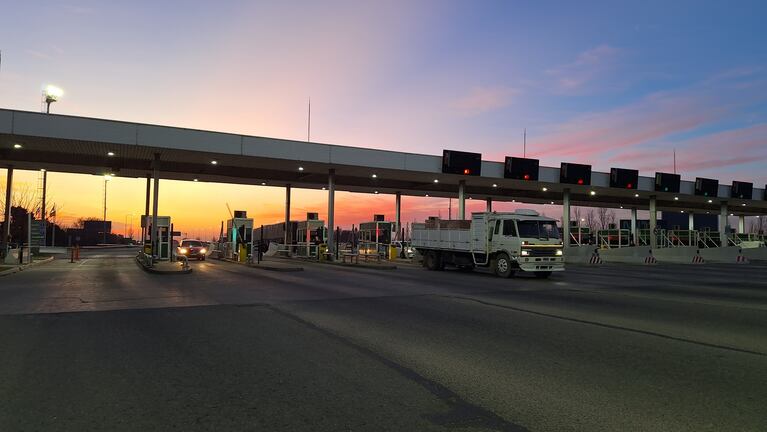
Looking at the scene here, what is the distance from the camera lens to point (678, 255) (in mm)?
42406

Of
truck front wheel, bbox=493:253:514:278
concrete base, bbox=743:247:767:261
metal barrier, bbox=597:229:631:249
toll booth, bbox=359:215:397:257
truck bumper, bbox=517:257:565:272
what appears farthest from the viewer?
metal barrier, bbox=597:229:631:249

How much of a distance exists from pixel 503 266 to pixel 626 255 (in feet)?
79.7

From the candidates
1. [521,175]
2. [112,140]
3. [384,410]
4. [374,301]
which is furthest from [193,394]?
[521,175]

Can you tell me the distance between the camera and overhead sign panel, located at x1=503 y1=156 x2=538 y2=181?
37625mm

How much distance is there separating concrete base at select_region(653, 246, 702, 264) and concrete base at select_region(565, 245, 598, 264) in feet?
29.9

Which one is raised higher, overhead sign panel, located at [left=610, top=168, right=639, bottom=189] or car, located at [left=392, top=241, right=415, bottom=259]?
overhead sign panel, located at [left=610, top=168, right=639, bottom=189]

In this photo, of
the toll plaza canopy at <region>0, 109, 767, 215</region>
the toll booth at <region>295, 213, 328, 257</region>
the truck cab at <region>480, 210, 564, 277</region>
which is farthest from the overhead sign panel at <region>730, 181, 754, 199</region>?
the toll booth at <region>295, 213, 328, 257</region>

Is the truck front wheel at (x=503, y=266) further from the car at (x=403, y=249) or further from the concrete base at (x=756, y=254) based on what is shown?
the concrete base at (x=756, y=254)

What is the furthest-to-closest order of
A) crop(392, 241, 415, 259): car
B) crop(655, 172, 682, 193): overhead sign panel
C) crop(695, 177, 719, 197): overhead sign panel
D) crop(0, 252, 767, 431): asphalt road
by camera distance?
crop(695, 177, 719, 197): overhead sign panel → crop(655, 172, 682, 193): overhead sign panel → crop(392, 241, 415, 259): car → crop(0, 252, 767, 431): asphalt road

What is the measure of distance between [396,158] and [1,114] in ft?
72.3

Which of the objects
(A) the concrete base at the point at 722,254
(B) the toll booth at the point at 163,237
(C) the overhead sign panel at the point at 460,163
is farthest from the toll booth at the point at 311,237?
(A) the concrete base at the point at 722,254

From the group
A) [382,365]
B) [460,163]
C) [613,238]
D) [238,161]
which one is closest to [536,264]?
[460,163]

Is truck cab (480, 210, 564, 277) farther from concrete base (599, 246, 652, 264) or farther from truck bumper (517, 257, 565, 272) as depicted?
concrete base (599, 246, 652, 264)

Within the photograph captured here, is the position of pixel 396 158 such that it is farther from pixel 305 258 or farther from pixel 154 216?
pixel 154 216
